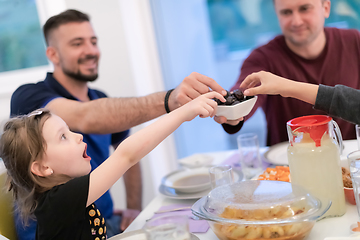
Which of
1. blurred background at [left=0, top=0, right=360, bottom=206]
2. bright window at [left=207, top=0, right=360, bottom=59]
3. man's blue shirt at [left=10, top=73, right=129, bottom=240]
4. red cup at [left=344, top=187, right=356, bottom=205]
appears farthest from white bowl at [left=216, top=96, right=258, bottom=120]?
bright window at [left=207, top=0, right=360, bottom=59]

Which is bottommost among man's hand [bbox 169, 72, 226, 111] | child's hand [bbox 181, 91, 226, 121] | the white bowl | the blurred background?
the white bowl

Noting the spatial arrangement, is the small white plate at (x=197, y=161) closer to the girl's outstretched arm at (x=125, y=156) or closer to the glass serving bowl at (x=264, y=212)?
the girl's outstretched arm at (x=125, y=156)

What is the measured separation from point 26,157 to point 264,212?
655 millimetres

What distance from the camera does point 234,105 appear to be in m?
1.08

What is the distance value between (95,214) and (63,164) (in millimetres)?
175

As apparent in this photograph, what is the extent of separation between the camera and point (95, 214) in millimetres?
1014

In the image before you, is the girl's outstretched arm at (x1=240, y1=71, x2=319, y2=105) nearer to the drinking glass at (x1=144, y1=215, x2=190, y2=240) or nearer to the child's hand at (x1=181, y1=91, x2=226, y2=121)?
the child's hand at (x1=181, y1=91, x2=226, y2=121)

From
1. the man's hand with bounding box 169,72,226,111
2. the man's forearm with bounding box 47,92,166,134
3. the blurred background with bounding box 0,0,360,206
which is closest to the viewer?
the man's hand with bounding box 169,72,226,111

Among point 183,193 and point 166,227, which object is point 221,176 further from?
point 166,227

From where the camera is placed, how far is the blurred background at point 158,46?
286 cm

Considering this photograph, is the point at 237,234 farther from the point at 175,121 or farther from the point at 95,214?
the point at 95,214

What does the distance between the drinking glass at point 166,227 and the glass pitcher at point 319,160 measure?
34 cm

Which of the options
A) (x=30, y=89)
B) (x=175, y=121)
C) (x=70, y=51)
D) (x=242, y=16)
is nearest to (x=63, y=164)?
(x=175, y=121)

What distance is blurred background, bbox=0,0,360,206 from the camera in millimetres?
2855
